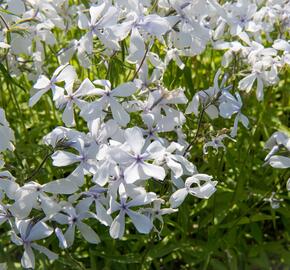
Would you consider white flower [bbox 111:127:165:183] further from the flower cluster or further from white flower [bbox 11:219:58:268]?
white flower [bbox 11:219:58:268]

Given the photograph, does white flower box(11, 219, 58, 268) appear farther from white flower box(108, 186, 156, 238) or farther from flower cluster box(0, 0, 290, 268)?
white flower box(108, 186, 156, 238)

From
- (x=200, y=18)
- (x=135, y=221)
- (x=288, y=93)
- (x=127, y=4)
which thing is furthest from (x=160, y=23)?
(x=288, y=93)

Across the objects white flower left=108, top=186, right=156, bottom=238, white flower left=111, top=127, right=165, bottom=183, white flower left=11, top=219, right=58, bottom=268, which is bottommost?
white flower left=11, top=219, right=58, bottom=268

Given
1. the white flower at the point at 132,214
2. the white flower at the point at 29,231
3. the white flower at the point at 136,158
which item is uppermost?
the white flower at the point at 136,158

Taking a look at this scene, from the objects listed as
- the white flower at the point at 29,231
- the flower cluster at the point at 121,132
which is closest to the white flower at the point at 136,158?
the flower cluster at the point at 121,132

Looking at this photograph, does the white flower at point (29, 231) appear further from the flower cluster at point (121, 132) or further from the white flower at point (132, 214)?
the white flower at point (132, 214)

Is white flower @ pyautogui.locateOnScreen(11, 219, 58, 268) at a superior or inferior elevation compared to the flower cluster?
inferior

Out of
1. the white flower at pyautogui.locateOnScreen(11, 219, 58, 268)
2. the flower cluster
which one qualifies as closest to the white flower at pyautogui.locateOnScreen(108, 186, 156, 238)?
the flower cluster

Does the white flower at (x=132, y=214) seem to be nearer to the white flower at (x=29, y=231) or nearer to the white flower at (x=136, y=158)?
the white flower at (x=136, y=158)

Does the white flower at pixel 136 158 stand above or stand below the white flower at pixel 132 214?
above

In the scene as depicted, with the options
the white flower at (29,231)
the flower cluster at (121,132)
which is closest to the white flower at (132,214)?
the flower cluster at (121,132)

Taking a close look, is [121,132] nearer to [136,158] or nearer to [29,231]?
[136,158]
